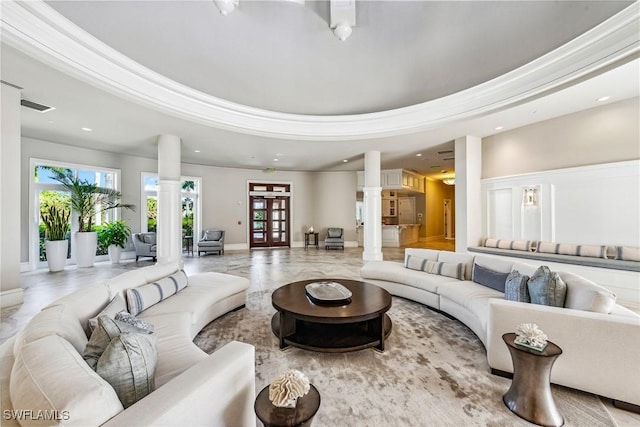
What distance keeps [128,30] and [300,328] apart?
12.7 feet

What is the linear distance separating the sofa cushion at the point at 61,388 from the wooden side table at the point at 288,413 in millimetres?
555

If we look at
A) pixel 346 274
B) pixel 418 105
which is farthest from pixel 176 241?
pixel 418 105

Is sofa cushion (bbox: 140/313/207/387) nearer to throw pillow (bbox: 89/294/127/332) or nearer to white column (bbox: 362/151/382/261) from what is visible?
throw pillow (bbox: 89/294/127/332)

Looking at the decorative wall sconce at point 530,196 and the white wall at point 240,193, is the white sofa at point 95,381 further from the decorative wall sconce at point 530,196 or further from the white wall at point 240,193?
the white wall at point 240,193

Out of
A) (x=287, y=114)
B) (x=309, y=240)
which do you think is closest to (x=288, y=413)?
(x=287, y=114)

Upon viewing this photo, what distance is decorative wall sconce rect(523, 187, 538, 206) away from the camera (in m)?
5.18

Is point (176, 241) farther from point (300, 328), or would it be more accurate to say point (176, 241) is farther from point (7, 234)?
point (300, 328)

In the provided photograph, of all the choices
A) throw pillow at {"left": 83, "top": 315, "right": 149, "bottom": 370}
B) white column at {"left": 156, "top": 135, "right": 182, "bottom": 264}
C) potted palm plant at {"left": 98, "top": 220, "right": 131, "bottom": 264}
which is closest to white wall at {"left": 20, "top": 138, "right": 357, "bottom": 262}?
potted palm plant at {"left": 98, "top": 220, "right": 131, "bottom": 264}

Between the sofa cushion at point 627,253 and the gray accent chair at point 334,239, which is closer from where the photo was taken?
the sofa cushion at point 627,253

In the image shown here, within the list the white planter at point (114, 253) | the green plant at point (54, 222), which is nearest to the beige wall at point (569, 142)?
the white planter at point (114, 253)

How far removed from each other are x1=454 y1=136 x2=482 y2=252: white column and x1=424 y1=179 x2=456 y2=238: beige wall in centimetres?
610

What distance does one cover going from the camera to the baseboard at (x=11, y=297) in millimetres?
3616

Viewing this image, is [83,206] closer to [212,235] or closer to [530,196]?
[212,235]

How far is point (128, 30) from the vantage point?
9.62 ft
